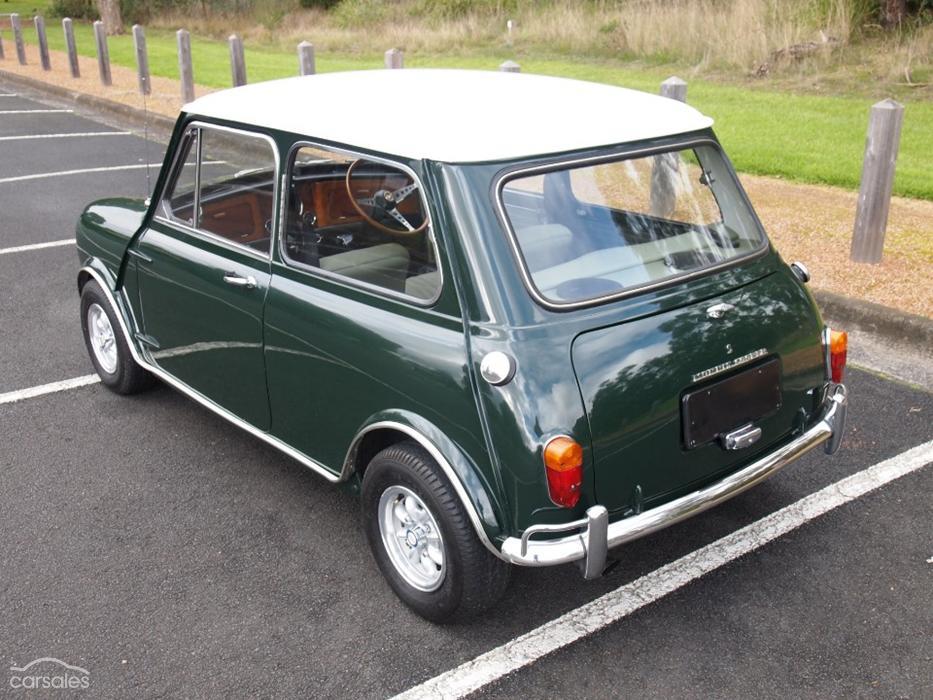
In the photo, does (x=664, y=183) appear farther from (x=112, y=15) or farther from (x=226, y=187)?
(x=112, y=15)

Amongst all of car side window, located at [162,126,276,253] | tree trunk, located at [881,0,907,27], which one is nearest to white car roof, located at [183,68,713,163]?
car side window, located at [162,126,276,253]

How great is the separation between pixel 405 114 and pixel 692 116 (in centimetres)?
114

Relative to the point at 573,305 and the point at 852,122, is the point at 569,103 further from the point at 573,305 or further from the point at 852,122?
the point at 852,122

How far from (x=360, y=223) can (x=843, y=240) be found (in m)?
4.55

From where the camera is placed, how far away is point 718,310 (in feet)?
11.0

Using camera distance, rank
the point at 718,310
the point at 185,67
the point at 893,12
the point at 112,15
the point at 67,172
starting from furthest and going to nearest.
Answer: the point at 112,15 → the point at 893,12 → the point at 185,67 → the point at 67,172 → the point at 718,310

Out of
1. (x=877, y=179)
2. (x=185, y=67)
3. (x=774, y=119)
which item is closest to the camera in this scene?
(x=877, y=179)

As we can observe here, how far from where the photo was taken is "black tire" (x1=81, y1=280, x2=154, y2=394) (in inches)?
194

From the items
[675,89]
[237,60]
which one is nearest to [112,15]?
[237,60]

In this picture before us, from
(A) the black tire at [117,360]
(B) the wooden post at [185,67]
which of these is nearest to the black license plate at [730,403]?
(A) the black tire at [117,360]

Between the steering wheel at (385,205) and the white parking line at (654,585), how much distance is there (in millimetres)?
1480

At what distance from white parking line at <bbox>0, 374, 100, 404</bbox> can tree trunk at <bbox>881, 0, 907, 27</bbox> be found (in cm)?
1385

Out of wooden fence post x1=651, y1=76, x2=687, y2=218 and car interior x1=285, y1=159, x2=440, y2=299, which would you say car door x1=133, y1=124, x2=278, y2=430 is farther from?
wooden fence post x1=651, y1=76, x2=687, y2=218

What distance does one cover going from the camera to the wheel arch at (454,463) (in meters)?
3.00
